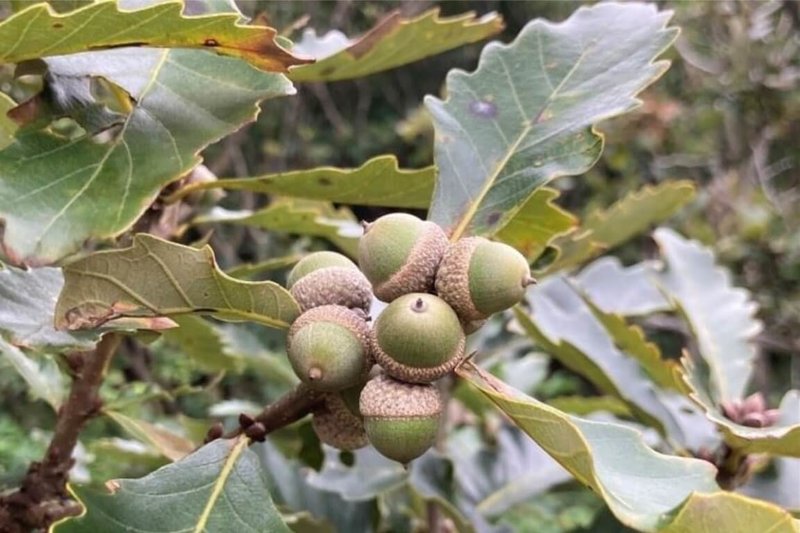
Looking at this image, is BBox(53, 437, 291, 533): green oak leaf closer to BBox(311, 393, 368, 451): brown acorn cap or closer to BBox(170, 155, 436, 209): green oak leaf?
BBox(311, 393, 368, 451): brown acorn cap

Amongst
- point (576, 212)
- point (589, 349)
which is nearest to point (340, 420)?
point (589, 349)

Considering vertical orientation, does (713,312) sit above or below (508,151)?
below

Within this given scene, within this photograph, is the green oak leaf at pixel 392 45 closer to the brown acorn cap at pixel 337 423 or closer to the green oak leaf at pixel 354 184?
the green oak leaf at pixel 354 184

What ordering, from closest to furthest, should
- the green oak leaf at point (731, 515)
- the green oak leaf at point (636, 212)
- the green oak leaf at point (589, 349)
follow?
the green oak leaf at point (731, 515), the green oak leaf at point (589, 349), the green oak leaf at point (636, 212)

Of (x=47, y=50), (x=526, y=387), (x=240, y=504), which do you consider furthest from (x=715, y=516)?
(x=526, y=387)

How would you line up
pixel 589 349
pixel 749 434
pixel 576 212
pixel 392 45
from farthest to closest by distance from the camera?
pixel 576 212, pixel 589 349, pixel 392 45, pixel 749 434

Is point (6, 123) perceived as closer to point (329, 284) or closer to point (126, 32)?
point (126, 32)

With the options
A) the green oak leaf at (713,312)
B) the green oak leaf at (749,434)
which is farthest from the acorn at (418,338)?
the green oak leaf at (713,312)
